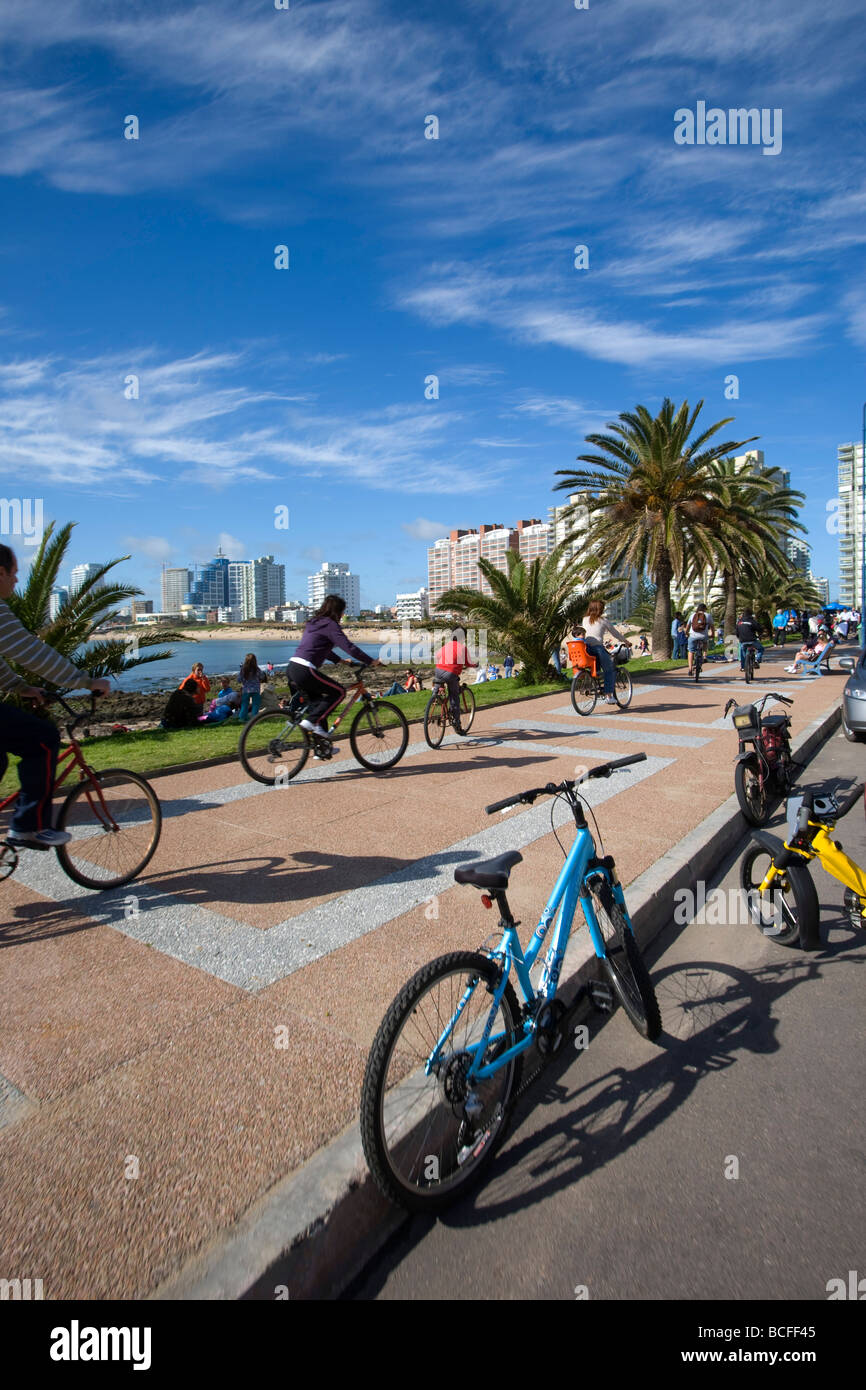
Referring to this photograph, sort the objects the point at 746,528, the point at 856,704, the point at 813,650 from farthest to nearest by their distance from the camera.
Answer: the point at 746,528 < the point at 813,650 < the point at 856,704

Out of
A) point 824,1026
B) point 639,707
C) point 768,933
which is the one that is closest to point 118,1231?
point 824,1026

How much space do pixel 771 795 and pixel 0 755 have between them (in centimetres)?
583

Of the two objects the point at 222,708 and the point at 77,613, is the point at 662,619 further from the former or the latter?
the point at 77,613

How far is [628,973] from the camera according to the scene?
3033 millimetres

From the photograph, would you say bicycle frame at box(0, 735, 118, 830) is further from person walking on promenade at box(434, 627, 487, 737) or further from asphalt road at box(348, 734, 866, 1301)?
person walking on promenade at box(434, 627, 487, 737)

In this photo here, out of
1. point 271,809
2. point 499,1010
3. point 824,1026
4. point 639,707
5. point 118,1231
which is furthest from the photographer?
point 639,707

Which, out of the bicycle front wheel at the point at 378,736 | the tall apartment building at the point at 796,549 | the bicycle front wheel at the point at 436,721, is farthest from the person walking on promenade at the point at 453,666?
the tall apartment building at the point at 796,549

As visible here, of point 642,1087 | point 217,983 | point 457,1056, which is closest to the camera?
point 457,1056

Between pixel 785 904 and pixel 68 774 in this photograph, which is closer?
pixel 785 904

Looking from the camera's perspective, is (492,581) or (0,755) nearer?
(0,755)

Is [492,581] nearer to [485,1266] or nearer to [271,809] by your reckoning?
[271,809]

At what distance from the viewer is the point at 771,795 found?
20.8ft

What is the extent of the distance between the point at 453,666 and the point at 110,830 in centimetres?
539

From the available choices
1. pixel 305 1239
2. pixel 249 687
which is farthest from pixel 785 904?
pixel 249 687
